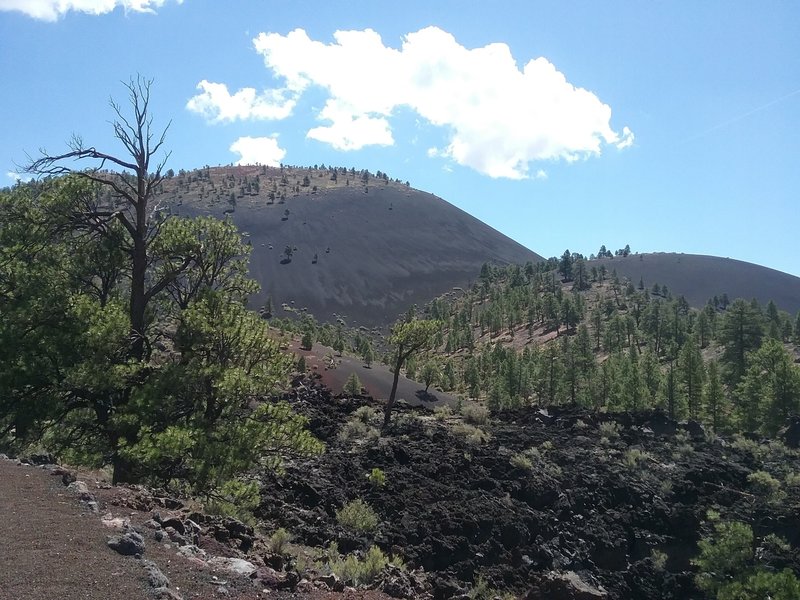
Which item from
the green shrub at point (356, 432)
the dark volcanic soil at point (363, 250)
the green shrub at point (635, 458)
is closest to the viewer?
the green shrub at point (635, 458)

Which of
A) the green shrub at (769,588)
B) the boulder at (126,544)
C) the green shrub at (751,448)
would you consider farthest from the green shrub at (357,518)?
the green shrub at (751,448)

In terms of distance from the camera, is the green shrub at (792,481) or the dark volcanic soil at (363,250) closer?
the green shrub at (792,481)

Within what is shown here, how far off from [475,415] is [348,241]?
114349 millimetres

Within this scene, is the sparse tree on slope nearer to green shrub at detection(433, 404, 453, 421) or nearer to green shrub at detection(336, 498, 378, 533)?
green shrub at detection(433, 404, 453, 421)

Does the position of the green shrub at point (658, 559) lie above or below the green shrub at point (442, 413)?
below

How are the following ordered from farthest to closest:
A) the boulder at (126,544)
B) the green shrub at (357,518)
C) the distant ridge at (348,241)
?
the distant ridge at (348,241) < the green shrub at (357,518) < the boulder at (126,544)

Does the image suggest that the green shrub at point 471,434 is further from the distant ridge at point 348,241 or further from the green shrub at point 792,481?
the distant ridge at point 348,241

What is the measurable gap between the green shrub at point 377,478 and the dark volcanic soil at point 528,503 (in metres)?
0.18

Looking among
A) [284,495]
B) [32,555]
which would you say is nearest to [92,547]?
[32,555]

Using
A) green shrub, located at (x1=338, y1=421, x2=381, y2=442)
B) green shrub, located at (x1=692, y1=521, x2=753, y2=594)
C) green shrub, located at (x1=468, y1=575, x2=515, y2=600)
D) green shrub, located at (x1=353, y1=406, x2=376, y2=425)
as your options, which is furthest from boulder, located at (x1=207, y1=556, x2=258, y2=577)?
green shrub, located at (x1=353, y1=406, x2=376, y2=425)

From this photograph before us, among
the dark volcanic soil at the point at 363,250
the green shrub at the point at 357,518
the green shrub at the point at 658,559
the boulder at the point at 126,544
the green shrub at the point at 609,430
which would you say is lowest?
the green shrub at the point at 658,559

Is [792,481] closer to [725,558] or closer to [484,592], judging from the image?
[725,558]

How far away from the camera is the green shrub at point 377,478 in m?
17.2

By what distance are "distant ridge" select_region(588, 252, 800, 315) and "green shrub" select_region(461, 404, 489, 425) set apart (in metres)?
120
